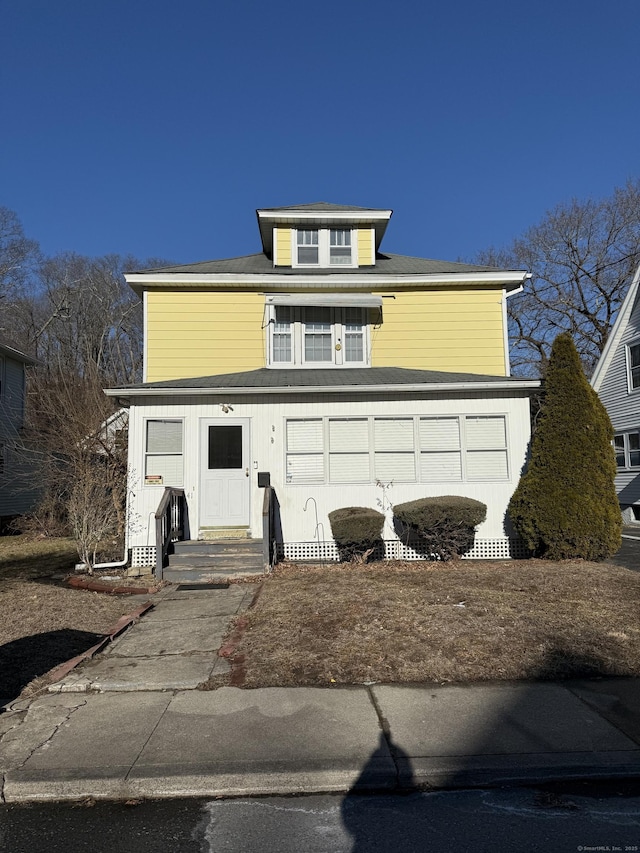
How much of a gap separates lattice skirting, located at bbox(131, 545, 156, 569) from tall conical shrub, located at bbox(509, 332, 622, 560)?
6663mm

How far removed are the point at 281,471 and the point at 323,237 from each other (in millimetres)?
6234

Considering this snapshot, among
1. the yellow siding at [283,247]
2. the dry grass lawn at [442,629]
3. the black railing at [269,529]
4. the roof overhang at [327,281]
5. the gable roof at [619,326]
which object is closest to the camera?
the dry grass lawn at [442,629]

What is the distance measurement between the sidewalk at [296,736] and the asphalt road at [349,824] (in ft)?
0.38

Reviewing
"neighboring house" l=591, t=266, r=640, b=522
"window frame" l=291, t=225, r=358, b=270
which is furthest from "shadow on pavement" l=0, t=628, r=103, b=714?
"neighboring house" l=591, t=266, r=640, b=522

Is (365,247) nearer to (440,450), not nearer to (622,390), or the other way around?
(440,450)

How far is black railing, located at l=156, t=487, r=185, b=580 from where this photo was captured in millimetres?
9562

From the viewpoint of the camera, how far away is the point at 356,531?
9875 millimetres

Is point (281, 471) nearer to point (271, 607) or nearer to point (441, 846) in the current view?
point (271, 607)

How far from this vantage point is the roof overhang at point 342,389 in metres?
10.8

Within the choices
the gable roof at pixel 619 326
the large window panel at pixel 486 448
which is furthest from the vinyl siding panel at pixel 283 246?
the gable roof at pixel 619 326

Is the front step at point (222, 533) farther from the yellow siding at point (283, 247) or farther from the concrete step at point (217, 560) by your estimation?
the yellow siding at point (283, 247)

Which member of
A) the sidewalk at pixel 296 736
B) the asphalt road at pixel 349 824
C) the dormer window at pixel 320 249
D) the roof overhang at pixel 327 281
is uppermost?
the dormer window at pixel 320 249

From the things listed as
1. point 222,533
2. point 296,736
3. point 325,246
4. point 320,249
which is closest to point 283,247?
point 320,249

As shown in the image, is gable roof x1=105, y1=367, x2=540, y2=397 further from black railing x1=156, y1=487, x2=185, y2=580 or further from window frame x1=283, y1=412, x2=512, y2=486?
black railing x1=156, y1=487, x2=185, y2=580
